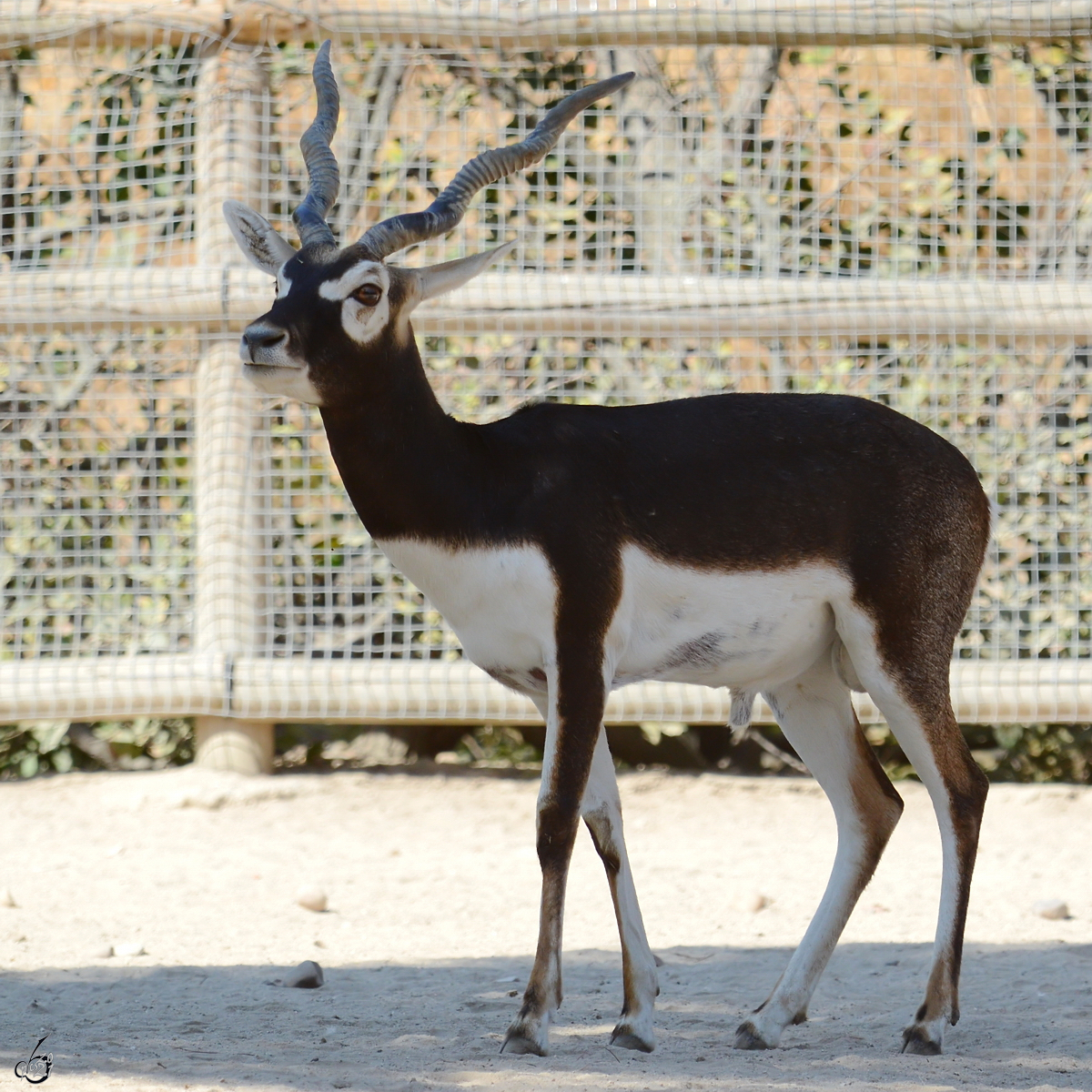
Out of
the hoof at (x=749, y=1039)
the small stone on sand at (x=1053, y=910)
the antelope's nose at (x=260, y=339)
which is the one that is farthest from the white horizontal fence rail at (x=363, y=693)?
the antelope's nose at (x=260, y=339)

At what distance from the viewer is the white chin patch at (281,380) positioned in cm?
376

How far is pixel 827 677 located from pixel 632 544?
879 millimetres

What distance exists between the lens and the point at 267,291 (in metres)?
7.00

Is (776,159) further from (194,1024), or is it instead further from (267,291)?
(194,1024)

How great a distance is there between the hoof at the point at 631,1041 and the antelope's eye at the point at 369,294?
2.03m

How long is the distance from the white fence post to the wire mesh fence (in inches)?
0.6

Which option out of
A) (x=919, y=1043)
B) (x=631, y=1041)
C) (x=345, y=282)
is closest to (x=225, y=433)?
(x=345, y=282)

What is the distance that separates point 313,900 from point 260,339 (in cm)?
272

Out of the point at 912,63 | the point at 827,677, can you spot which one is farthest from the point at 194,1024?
the point at 912,63

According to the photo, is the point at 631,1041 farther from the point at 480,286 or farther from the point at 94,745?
the point at 94,745

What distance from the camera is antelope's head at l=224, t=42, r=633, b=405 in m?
3.77

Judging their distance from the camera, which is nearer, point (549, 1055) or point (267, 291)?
point (549, 1055)

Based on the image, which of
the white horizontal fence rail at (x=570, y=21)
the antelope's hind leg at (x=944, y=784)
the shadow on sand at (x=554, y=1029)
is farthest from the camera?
the white horizontal fence rail at (x=570, y=21)

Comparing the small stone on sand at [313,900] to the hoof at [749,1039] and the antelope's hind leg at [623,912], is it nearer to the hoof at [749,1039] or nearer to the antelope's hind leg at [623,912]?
the antelope's hind leg at [623,912]
